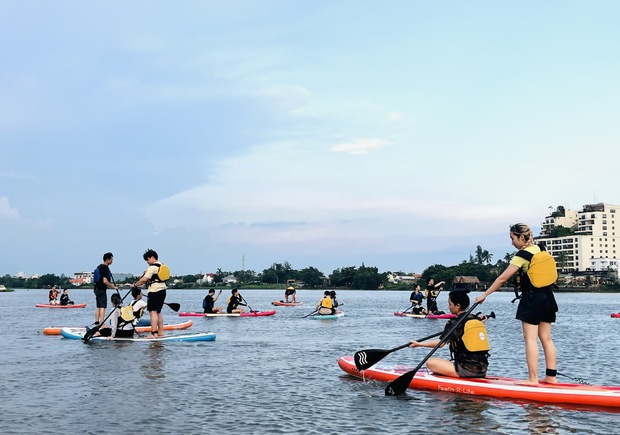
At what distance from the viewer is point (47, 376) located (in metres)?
13.3

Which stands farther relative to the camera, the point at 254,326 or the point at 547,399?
the point at 254,326

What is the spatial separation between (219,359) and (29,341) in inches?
326

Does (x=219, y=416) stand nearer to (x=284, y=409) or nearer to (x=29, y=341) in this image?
(x=284, y=409)

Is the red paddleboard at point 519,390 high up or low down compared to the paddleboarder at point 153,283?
down

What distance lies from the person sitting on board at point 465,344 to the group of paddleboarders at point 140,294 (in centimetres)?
860

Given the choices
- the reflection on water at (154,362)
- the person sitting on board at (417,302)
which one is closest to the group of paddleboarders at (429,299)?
the person sitting on board at (417,302)

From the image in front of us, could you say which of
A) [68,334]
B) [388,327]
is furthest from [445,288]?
[68,334]

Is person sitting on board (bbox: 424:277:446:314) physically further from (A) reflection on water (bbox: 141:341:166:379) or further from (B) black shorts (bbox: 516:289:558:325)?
(B) black shorts (bbox: 516:289:558:325)

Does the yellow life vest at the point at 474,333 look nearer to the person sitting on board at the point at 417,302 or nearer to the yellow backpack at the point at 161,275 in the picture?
the yellow backpack at the point at 161,275

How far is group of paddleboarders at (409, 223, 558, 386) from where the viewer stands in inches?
411

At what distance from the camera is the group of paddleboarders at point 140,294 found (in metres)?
17.8

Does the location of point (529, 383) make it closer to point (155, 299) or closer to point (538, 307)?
point (538, 307)

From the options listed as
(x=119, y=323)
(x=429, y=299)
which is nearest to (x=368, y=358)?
(x=119, y=323)

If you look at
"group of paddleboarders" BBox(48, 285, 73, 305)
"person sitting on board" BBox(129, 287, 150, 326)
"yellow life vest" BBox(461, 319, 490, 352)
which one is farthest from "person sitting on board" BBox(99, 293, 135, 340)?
"group of paddleboarders" BBox(48, 285, 73, 305)
